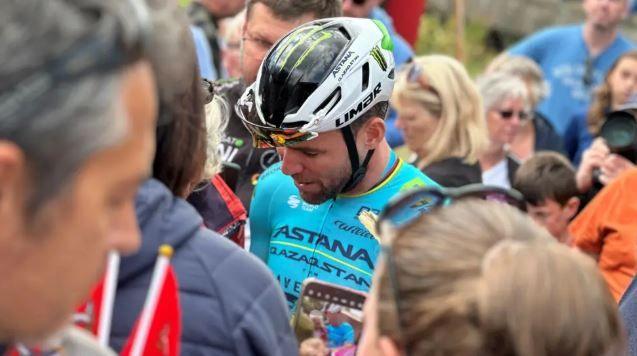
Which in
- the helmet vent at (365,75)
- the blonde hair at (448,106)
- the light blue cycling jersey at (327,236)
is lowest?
the blonde hair at (448,106)

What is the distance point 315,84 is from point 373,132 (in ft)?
1.04

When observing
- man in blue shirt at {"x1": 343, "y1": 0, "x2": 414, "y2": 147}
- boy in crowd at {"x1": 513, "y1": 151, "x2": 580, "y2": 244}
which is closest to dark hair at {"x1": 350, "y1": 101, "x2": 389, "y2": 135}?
boy in crowd at {"x1": 513, "y1": 151, "x2": 580, "y2": 244}

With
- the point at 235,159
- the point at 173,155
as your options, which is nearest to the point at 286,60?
the point at 173,155

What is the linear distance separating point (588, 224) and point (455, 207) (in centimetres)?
348

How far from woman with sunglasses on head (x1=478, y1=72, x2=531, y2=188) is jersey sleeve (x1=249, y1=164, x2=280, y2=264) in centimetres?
329

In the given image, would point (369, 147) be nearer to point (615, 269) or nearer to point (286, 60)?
point (286, 60)

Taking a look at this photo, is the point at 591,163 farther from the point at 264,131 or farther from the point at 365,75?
the point at 264,131

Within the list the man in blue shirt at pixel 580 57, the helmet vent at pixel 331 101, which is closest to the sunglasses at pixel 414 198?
the helmet vent at pixel 331 101

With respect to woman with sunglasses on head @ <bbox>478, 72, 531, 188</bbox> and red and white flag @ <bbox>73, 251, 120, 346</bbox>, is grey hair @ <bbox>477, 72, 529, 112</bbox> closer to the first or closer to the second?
woman with sunglasses on head @ <bbox>478, 72, 531, 188</bbox>

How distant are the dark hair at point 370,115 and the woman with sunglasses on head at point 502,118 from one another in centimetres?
339

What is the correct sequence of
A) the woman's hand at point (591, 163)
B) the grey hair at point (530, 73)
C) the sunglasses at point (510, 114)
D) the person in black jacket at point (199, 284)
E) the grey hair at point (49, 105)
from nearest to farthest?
1. the grey hair at point (49, 105)
2. the person in black jacket at point (199, 284)
3. the woman's hand at point (591, 163)
4. the sunglasses at point (510, 114)
5. the grey hair at point (530, 73)

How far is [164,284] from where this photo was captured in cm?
195

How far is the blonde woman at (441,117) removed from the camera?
5.65 metres

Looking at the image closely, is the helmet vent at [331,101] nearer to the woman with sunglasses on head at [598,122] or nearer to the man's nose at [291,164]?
the man's nose at [291,164]
